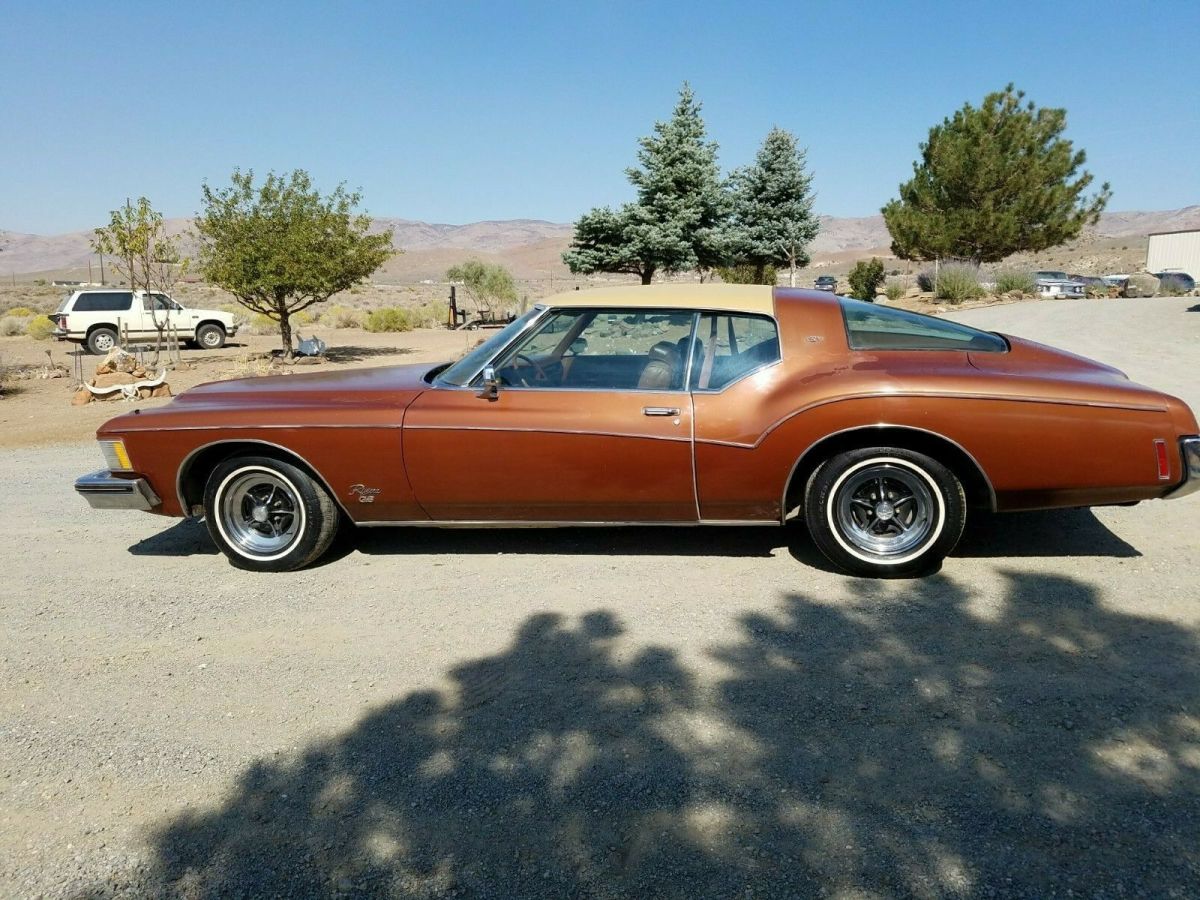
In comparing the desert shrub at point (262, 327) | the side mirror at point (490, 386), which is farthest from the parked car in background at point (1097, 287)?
the side mirror at point (490, 386)

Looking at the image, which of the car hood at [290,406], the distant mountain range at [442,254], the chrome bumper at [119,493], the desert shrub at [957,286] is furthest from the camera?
the distant mountain range at [442,254]

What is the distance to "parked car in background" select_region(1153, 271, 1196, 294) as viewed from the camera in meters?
39.0

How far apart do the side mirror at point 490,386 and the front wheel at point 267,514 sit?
1.02m

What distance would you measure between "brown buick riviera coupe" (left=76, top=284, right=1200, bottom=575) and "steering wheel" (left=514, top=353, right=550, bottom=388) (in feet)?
0.04

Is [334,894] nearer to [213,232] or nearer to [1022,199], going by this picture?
[213,232]

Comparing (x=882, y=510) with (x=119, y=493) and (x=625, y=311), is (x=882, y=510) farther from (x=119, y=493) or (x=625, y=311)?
(x=119, y=493)

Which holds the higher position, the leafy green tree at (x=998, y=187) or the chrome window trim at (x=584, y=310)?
the leafy green tree at (x=998, y=187)

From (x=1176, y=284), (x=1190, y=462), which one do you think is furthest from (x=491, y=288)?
(x=1190, y=462)

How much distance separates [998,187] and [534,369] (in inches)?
1622

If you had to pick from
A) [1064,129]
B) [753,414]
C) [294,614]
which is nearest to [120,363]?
[294,614]

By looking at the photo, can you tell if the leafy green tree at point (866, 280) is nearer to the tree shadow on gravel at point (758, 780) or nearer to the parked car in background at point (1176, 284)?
the parked car in background at point (1176, 284)

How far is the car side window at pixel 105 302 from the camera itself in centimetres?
2377

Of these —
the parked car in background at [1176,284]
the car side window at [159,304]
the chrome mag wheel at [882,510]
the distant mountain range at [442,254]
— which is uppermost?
the distant mountain range at [442,254]

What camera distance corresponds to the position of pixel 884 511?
4.55 m
